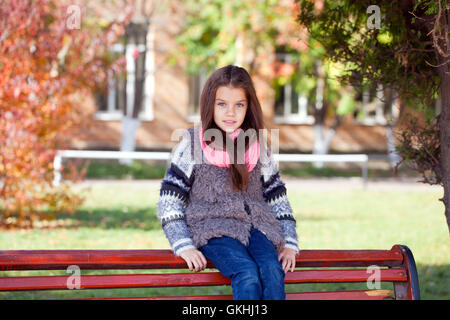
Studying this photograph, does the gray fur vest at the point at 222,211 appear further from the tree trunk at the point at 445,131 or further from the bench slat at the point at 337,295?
the tree trunk at the point at 445,131

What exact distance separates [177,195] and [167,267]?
389mm

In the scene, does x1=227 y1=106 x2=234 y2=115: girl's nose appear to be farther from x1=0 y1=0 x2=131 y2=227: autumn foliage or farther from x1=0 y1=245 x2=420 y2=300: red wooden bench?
x1=0 y1=0 x2=131 y2=227: autumn foliage

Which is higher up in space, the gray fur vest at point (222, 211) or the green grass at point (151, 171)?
the gray fur vest at point (222, 211)

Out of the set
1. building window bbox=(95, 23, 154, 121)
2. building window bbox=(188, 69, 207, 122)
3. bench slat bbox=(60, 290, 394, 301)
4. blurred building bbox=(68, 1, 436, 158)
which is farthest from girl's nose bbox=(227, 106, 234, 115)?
building window bbox=(188, 69, 207, 122)

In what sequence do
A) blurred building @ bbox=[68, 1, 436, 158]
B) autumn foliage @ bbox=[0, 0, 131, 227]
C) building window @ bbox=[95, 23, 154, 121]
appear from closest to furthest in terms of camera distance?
autumn foliage @ bbox=[0, 0, 131, 227]
building window @ bbox=[95, 23, 154, 121]
blurred building @ bbox=[68, 1, 436, 158]

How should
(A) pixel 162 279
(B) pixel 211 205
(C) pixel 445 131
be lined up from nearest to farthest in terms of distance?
(A) pixel 162 279 → (B) pixel 211 205 → (C) pixel 445 131

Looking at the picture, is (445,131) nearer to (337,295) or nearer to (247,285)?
(337,295)

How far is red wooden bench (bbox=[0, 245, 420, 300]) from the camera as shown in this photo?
298 centimetres

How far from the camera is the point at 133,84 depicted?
2103cm

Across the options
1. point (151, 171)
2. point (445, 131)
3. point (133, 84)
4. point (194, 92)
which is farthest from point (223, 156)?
point (194, 92)

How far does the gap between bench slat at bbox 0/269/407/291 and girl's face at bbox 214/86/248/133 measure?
0.80 metres

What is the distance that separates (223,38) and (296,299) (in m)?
15.5

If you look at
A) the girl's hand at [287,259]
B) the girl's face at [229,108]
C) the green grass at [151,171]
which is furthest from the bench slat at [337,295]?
the green grass at [151,171]

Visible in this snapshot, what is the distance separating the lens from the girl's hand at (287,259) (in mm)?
3222
